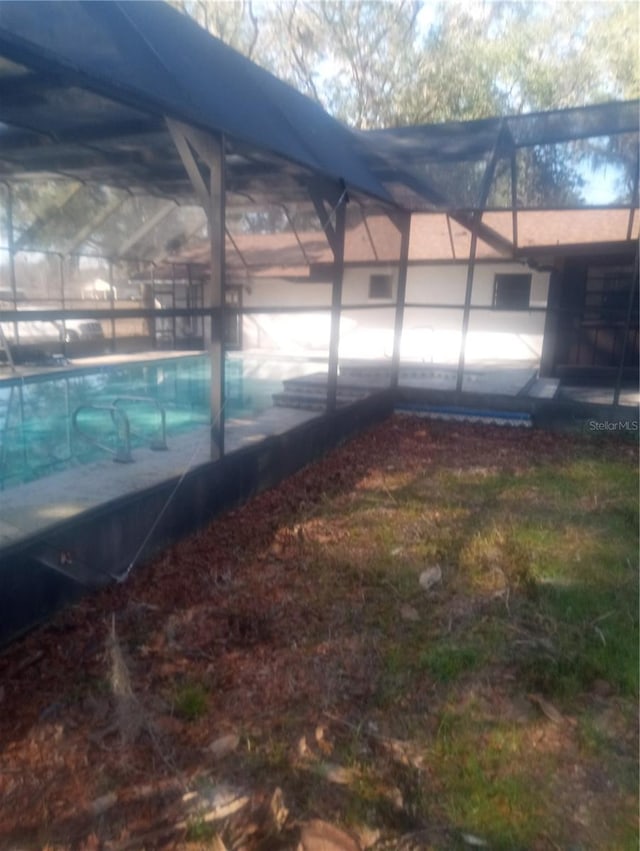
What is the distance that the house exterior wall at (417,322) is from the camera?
533 inches

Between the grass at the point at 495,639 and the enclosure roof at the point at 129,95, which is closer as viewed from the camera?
the grass at the point at 495,639

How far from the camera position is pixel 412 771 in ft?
7.50

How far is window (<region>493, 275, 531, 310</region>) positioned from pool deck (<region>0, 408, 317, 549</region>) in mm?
9224

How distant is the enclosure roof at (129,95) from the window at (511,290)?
7131 mm

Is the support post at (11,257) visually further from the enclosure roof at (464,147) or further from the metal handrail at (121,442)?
the enclosure roof at (464,147)

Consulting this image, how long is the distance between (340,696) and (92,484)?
8.26 ft

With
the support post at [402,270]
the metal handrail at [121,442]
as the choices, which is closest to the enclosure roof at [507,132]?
the support post at [402,270]

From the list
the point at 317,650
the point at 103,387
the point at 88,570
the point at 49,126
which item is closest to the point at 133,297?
the point at 103,387

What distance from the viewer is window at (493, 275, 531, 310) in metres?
13.4

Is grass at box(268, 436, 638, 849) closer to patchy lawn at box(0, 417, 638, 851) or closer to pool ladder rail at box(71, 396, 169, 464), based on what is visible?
patchy lawn at box(0, 417, 638, 851)

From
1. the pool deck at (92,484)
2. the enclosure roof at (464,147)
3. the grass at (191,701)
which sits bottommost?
the grass at (191,701)

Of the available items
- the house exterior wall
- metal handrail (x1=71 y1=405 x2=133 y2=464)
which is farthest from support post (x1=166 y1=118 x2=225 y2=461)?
the house exterior wall

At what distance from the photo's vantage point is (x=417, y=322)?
14438 millimetres

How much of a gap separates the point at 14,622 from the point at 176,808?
1.42 metres
